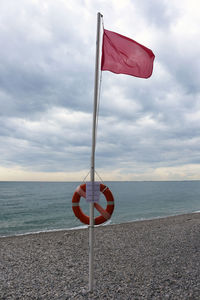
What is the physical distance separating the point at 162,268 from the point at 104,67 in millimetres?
5477

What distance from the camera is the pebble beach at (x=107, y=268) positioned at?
189 inches

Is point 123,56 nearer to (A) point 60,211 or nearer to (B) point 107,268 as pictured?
(B) point 107,268

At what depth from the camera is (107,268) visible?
20.5 ft

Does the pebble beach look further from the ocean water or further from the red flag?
the ocean water

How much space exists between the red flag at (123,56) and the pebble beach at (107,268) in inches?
192

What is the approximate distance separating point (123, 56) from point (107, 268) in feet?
18.4

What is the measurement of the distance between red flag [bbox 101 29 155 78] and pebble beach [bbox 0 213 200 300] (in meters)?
4.87

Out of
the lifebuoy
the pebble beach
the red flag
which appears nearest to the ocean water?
the pebble beach

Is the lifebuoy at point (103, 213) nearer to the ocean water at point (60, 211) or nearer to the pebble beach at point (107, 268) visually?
the pebble beach at point (107, 268)

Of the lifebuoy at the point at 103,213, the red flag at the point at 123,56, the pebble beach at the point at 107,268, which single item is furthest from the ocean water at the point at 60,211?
the red flag at the point at 123,56

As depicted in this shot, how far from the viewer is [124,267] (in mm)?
6254

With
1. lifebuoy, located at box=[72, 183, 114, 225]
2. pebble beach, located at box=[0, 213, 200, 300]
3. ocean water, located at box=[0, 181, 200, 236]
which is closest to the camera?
pebble beach, located at box=[0, 213, 200, 300]

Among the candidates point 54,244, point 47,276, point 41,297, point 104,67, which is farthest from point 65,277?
point 104,67

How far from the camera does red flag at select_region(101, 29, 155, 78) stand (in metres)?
4.82
